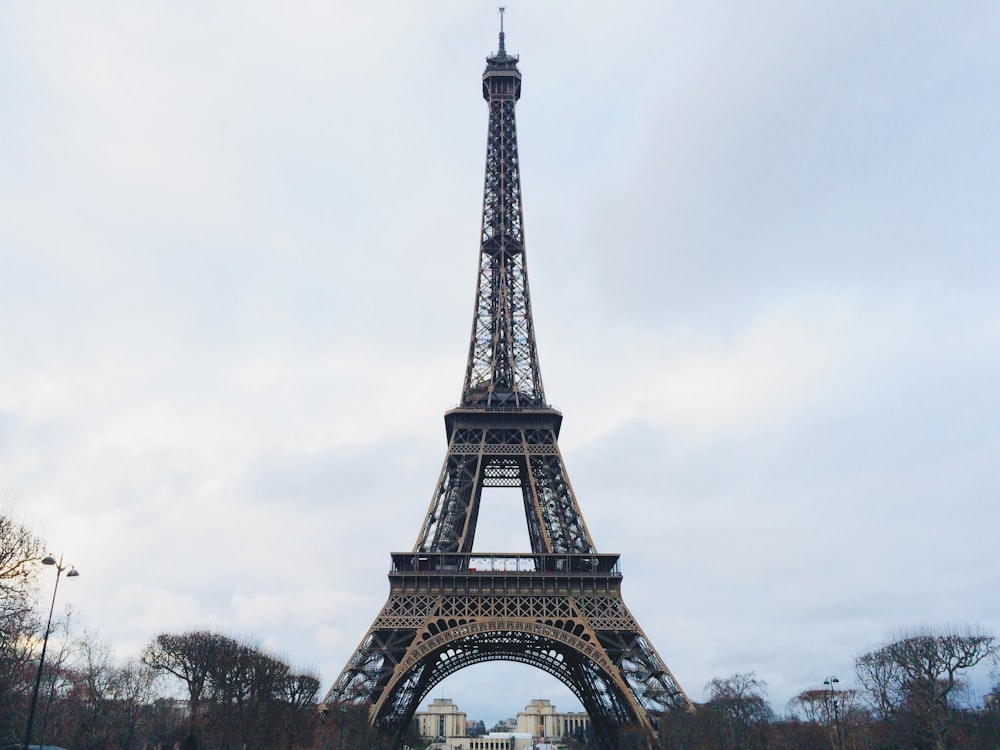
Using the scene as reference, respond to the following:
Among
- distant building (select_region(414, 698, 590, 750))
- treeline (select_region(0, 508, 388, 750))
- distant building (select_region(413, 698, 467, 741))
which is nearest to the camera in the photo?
treeline (select_region(0, 508, 388, 750))

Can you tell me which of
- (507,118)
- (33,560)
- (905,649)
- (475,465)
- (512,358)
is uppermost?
(507,118)

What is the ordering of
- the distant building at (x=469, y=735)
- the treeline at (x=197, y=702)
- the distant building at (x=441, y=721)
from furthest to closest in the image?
1. the distant building at (x=441, y=721)
2. the distant building at (x=469, y=735)
3. the treeline at (x=197, y=702)

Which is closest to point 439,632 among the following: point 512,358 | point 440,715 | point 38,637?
point 512,358

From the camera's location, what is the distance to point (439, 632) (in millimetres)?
48562

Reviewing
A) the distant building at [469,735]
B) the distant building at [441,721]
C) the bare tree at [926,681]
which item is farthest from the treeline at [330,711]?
the distant building at [441,721]

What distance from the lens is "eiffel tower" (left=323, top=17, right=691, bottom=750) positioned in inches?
1855

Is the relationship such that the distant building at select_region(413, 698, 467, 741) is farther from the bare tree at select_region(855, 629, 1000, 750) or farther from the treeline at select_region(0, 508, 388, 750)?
the bare tree at select_region(855, 629, 1000, 750)

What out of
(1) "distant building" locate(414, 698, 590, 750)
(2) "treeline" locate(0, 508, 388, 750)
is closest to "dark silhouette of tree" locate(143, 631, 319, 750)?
(2) "treeline" locate(0, 508, 388, 750)

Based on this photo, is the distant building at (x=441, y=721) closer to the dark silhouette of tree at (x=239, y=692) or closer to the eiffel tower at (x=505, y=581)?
the eiffel tower at (x=505, y=581)

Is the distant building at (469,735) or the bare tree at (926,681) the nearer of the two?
the bare tree at (926,681)

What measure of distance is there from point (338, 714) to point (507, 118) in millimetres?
52746

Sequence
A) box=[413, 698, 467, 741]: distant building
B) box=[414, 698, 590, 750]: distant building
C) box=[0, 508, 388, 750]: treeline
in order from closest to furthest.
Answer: box=[0, 508, 388, 750]: treeline, box=[414, 698, 590, 750]: distant building, box=[413, 698, 467, 741]: distant building

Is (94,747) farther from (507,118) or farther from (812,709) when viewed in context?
(507,118)

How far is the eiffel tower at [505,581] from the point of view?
47.1 m
